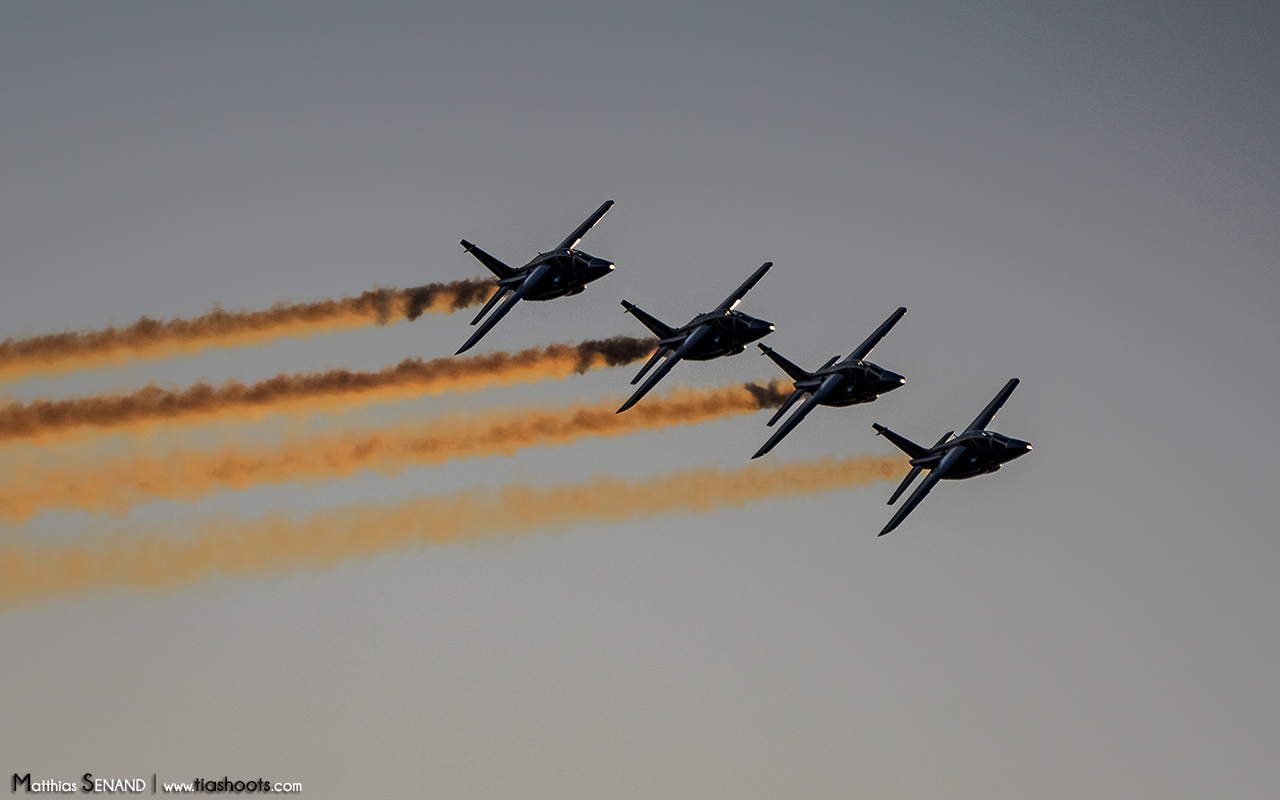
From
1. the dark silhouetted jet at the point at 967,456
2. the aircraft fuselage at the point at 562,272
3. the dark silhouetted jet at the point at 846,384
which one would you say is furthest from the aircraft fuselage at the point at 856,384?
the aircraft fuselage at the point at 562,272

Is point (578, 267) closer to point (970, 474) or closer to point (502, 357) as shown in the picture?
point (502, 357)

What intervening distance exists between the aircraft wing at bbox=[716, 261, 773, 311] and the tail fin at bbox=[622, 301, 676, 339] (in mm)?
3585

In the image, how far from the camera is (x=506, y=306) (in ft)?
375

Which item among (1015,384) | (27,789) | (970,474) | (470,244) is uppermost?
(470,244)

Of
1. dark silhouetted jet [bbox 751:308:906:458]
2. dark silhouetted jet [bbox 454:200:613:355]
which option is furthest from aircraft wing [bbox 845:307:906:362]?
dark silhouetted jet [bbox 454:200:613:355]

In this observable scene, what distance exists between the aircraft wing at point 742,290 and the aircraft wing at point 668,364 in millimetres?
2322

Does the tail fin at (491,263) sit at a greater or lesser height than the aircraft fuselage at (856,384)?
greater

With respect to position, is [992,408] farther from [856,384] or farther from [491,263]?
[491,263]

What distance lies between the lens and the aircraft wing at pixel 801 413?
112094mm

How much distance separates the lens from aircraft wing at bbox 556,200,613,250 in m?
119

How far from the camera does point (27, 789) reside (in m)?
100

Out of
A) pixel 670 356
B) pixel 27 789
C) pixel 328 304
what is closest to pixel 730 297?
pixel 670 356

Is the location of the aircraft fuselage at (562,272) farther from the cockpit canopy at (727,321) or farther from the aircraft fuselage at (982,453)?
the aircraft fuselage at (982,453)

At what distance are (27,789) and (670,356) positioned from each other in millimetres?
44948
